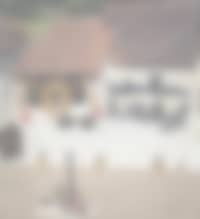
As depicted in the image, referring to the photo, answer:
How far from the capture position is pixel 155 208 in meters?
0.77

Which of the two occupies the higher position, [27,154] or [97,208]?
[27,154]

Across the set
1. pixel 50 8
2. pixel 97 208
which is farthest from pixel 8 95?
pixel 97 208

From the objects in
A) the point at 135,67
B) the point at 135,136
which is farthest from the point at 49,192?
the point at 135,67

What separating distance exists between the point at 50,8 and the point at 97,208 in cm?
44

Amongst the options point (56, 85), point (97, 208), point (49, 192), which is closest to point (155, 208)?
point (97, 208)

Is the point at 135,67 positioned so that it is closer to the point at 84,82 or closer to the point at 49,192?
the point at 84,82

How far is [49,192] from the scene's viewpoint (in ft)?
2.58

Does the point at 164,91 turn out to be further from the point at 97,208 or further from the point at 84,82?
the point at 97,208

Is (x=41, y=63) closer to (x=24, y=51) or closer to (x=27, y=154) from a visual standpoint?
(x=24, y=51)

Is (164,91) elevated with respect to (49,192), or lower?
elevated

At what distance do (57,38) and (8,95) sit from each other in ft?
0.53

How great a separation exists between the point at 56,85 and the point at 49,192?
9.2 inches

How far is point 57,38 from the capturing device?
77 cm

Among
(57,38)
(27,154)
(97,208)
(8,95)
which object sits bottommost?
(97,208)
